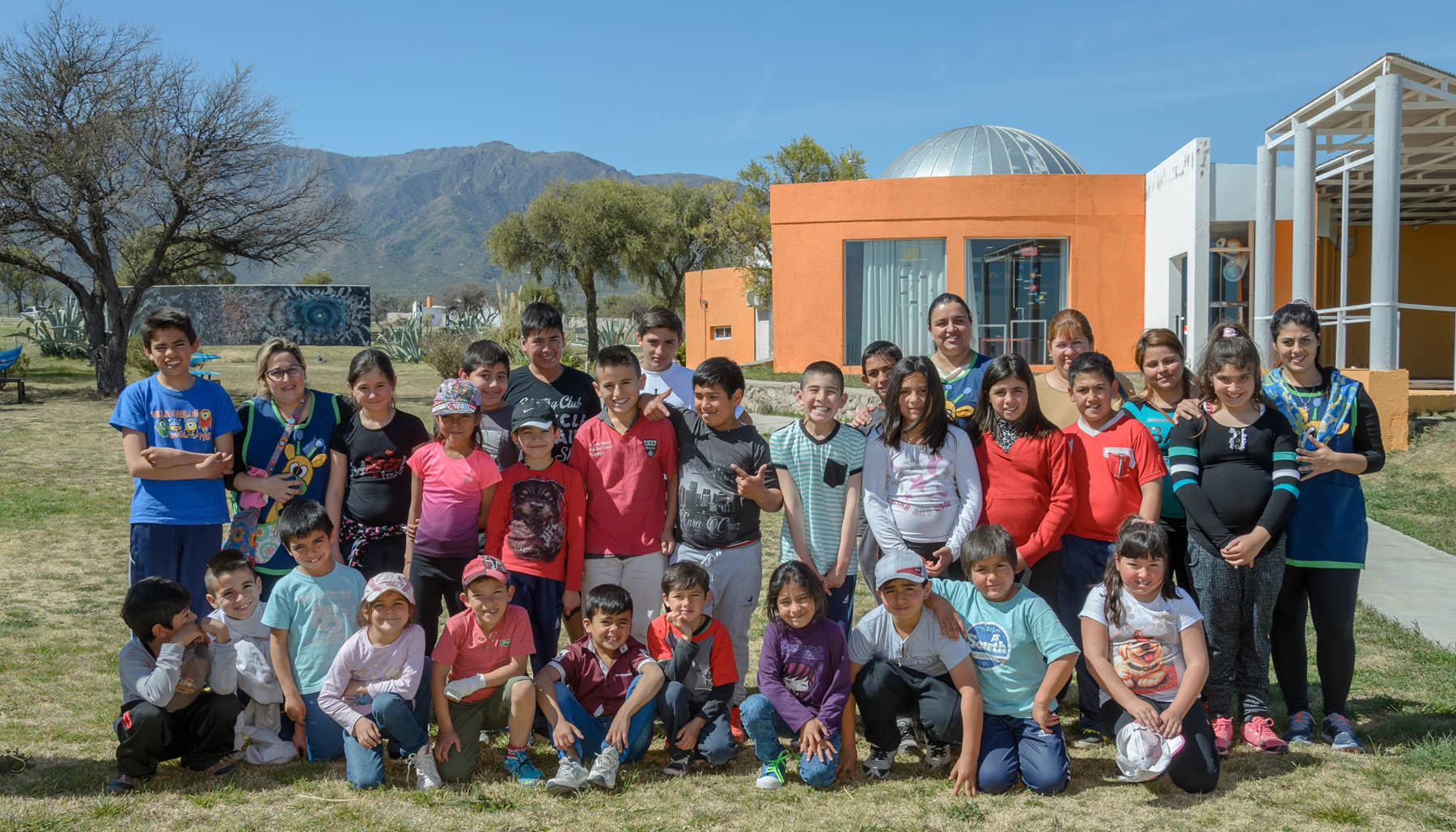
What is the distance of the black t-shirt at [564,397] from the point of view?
4.34 m

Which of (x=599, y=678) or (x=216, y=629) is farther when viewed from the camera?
(x=599, y=678)

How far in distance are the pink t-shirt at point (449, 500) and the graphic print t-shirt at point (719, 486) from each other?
0.78m

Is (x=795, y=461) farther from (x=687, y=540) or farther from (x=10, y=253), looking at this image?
(x=10, y=253)

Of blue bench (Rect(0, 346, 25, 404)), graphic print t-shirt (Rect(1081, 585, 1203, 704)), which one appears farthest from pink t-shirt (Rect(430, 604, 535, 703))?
blue bench (Rect(0, 346, 25, 404))

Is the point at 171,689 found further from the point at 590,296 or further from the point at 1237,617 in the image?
the point at 590,296

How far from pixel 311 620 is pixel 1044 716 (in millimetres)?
2672

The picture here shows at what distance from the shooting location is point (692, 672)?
3.75m

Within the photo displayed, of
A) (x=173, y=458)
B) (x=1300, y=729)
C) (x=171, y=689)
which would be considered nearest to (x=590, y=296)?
(x=173, y=458)

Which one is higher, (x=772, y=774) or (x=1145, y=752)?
(x=1145, y=752)

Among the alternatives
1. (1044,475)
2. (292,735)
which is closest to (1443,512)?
(1044,475)

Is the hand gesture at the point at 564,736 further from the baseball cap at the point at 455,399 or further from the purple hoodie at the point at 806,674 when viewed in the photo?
the baseball cap at the point at 455,399

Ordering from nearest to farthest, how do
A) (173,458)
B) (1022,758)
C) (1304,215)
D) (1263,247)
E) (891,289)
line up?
(1022,758)
(173,458)
(1304,215)
(1263,247)
(891,289)

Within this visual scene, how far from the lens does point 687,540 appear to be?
158 inches

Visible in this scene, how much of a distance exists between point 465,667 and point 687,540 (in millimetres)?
970
